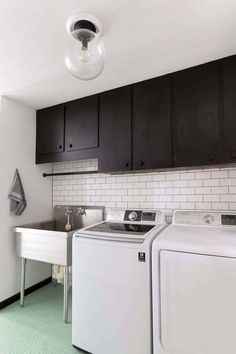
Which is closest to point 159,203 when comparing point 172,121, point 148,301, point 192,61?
point 172,121

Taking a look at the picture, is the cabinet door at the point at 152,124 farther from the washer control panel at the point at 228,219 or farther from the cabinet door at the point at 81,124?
the washer control panel at the point at 228,219

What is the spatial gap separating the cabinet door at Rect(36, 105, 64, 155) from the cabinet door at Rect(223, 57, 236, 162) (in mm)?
1679

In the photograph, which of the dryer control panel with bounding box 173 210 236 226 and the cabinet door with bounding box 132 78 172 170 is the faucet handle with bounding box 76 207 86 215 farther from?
the dryer control panel with bounding box 173 210 236 226

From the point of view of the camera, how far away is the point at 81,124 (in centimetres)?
231

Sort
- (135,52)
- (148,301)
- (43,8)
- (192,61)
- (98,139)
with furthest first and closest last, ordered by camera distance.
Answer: (98,139), (192,61), (135,52), (148,301), (43,8)

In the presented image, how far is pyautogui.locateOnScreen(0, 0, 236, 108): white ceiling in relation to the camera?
1177 mm

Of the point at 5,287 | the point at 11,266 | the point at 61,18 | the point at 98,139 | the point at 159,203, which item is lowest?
the point at 5,287

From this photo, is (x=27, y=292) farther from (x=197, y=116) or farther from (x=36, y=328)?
(x=197, y=116)

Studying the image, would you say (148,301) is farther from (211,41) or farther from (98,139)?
(211,41)

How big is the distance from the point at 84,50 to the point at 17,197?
5.67ft

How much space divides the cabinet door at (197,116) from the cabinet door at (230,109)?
6 cm

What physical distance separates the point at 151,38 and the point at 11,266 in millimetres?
2535

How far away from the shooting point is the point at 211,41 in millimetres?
1469

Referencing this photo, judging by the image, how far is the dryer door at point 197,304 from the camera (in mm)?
1214
